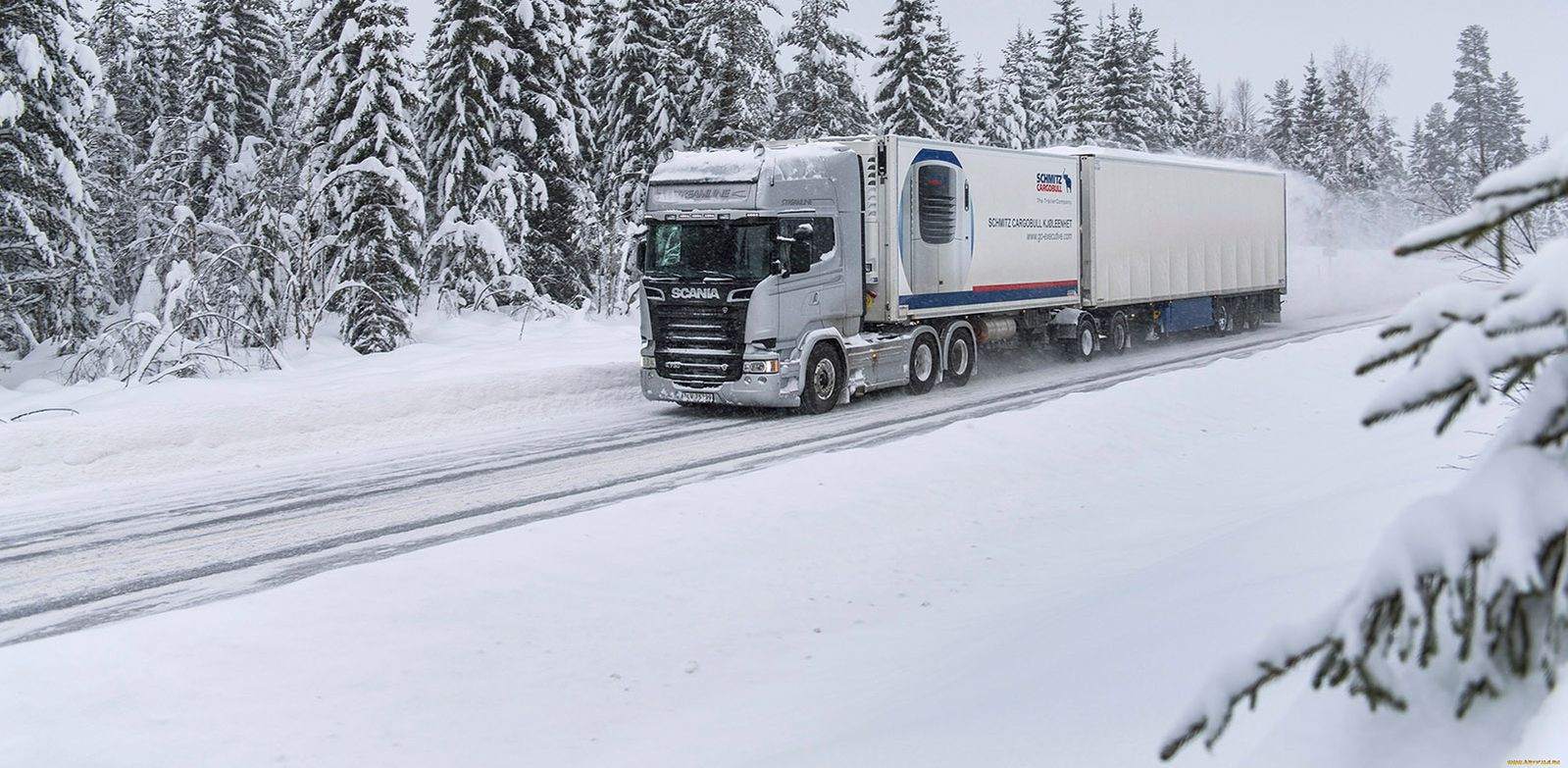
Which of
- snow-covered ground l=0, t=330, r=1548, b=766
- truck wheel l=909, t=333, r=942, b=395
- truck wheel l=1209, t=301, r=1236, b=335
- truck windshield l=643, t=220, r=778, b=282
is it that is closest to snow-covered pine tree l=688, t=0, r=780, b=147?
truck wheel l=1209, t=301, r=1236, b=335

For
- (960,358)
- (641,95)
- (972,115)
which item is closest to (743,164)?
(960,358)

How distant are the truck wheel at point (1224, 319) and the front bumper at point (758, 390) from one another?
16.1m

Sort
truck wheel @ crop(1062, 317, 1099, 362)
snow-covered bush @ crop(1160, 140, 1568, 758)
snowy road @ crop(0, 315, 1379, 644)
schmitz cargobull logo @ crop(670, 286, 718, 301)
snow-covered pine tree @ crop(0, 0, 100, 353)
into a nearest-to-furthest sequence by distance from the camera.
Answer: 1. snow-covered bush @ crop(1160, 140, 1568, 758)
2. snowy road @ crop(0, 315, 1379, 644)
3. schmitz cargobull logo @ crop(670, 286, 718, 301)
4. snow-covered pine tree @ crop(0, 0, 100, 353)
5. truck wheel @ crop(1062, 317, 1099, 362)

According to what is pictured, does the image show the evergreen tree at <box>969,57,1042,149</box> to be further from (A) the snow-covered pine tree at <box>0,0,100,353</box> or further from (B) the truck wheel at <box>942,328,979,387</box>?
(A) the snow-covered pine tree at <box>0,0,100,353</box>

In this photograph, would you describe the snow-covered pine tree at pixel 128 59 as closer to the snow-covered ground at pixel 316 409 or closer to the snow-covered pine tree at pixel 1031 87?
the snow-covered ground at pixel 316 409

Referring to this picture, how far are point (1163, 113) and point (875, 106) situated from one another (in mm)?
30140

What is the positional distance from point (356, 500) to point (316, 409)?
500cm

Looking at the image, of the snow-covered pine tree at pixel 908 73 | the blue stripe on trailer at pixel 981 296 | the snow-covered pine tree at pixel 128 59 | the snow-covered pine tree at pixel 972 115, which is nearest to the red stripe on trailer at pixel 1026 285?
the blue stripe on trailer at pixel 981 296

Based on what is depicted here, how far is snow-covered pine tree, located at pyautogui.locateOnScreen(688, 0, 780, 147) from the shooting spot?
127 ft

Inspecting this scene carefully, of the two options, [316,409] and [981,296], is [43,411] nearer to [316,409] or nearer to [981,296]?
[316,409]

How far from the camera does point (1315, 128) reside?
3142 inches

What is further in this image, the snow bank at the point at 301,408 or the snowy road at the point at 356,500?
the snow bank at the point at 301,408

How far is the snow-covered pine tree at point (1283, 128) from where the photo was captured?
272 feet

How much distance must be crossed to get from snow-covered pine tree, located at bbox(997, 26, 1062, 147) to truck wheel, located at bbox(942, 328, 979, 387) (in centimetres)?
3911
